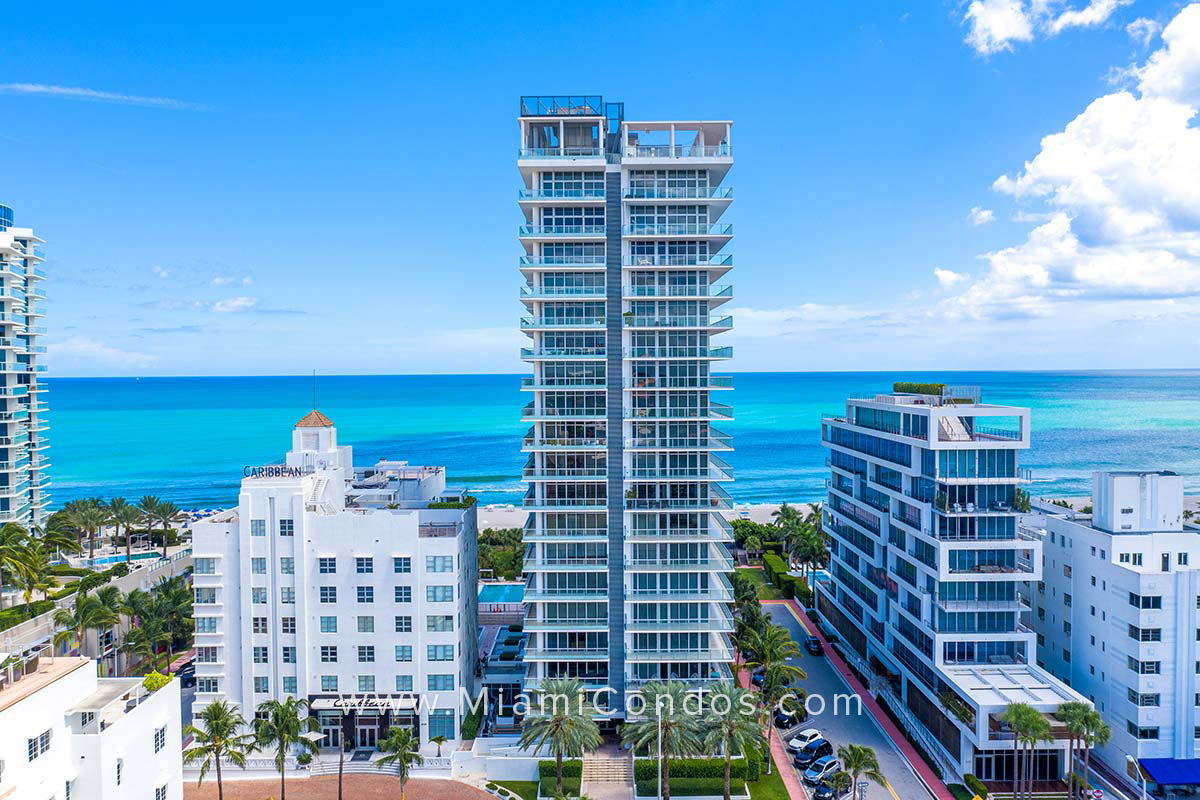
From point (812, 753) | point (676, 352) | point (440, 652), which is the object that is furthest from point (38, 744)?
point (812, 753)

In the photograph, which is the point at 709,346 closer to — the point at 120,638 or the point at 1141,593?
the point at 1141,593

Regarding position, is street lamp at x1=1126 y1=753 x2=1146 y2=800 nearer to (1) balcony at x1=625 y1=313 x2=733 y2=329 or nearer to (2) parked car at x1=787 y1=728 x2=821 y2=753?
(2) parked car at x1=787 y1=728 x2=821 y2=753

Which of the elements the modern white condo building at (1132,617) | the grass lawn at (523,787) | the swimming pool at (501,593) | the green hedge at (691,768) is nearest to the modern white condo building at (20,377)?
the swimming pool at (501,593)

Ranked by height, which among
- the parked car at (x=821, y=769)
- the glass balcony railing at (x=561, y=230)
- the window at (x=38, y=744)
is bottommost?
the parked car at (x=821, y=769)

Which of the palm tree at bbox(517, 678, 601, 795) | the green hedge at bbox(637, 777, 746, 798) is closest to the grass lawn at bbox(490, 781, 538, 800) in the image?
the palm tree at bbox(517, 678, 601, 795)

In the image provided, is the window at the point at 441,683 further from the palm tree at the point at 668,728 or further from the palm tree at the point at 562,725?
the palm tree at the point at 668,728

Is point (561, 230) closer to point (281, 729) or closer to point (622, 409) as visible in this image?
point (622, 409)

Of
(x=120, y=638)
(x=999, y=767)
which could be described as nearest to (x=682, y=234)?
(x=999, y=767)
